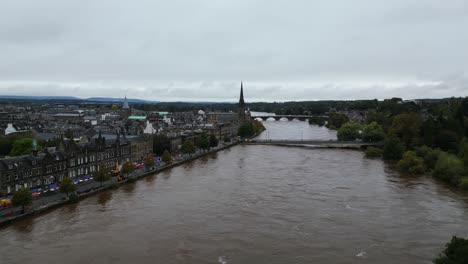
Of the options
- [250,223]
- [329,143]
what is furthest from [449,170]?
[329,143]

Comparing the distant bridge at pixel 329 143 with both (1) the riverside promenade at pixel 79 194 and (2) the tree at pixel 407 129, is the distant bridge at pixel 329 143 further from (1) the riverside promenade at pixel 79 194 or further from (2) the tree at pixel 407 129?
(1) the riverside promenade at pixel 79 194

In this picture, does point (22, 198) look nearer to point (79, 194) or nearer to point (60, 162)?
point (79, 194)

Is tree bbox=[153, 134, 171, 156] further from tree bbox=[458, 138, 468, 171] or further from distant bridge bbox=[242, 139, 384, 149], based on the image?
tree bbox=[458, 138, 468, 171]

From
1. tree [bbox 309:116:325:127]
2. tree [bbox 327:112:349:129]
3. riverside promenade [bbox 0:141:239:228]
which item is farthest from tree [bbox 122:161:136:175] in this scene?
tree [bbox 309:116:325:127]

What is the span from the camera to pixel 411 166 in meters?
48.5

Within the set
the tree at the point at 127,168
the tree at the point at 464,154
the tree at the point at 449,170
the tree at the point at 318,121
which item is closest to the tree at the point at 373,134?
the tree at the point at 464,154

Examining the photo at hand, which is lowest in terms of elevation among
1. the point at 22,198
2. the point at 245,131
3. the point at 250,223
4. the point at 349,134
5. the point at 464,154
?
the point at 250,223

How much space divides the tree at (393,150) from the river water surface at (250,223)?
1490 centimetres

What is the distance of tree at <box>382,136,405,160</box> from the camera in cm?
5912

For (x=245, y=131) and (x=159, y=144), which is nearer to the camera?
(x=159, y=144)

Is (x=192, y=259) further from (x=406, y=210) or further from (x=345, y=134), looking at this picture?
(x=345, y=134)

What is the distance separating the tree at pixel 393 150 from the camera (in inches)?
2328

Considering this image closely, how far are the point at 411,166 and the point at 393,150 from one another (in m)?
11.1

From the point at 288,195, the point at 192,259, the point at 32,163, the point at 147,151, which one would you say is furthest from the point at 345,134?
the point at 192,259
